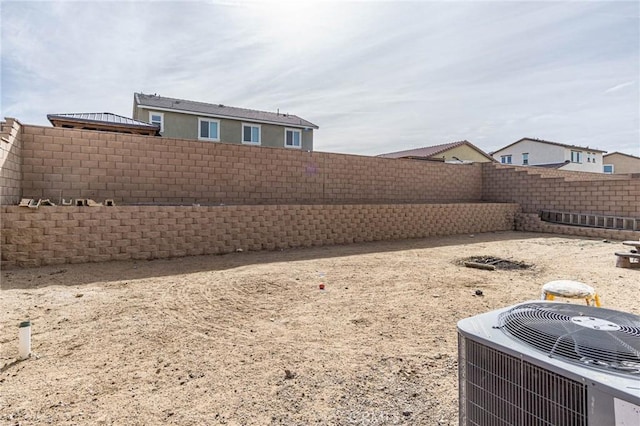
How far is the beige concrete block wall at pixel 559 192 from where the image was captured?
1081 cm

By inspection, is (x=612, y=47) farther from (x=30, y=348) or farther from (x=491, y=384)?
(x=30, y=348)

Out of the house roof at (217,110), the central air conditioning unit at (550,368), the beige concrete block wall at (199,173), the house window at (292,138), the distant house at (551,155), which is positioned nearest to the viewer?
the central air conditioning unit at (550,368)

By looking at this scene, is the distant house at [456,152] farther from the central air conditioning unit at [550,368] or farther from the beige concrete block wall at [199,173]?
the central air conditioning unit at [550,368]

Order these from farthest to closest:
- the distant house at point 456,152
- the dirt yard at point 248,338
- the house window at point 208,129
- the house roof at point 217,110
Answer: the distant house at point 456,152 < the house window at point 208,129 < the house roof at point 217,110 < the dirt yard at point 248,338

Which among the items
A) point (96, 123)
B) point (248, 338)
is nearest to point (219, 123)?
point (96, 123)

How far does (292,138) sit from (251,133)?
2.46 meters

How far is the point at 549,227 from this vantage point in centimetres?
1185

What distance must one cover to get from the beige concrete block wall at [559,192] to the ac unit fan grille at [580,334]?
12599 millimetres

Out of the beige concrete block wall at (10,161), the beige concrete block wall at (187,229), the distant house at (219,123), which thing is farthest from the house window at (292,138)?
the beige concrete block wall at (10,161)

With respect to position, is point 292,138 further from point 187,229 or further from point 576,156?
point 576,156

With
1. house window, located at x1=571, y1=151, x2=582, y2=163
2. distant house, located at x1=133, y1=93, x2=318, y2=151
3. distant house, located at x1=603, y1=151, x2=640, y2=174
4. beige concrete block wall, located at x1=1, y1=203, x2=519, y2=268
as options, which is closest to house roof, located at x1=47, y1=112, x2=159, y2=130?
distant house, located at x1=133, y1=93, x2=318, y2=151

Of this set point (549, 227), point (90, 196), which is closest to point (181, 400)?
point (90, 196)

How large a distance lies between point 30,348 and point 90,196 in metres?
5.26

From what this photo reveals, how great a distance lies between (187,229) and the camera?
7.15 m
